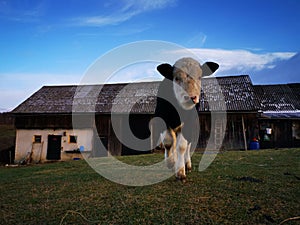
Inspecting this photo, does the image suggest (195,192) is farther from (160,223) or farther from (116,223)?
(116,223)

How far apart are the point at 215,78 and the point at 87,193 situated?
21.2 m

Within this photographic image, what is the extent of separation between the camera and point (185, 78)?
3.93 metres

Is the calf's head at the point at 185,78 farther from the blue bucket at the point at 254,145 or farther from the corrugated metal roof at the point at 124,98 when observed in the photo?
the corrugated metal roof at the point at 124,98

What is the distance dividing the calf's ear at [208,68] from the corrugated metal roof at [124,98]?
13.1m

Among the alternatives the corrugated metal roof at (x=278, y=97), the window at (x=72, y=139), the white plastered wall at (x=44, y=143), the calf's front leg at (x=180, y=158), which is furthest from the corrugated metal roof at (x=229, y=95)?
the calf's front leg at (x=180, y=158)

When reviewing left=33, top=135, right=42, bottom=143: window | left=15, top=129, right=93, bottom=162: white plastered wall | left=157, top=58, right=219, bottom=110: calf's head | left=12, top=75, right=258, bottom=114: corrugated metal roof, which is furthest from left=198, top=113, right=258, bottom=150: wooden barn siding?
left=33, top=135, right=42, bottom=143: window

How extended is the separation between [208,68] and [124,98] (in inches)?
665

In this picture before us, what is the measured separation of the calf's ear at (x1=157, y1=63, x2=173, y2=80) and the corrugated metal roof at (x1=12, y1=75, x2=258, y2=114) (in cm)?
1365

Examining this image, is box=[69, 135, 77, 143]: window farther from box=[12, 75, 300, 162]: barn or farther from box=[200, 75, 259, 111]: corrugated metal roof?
box=[200, 75, 259, 111]: corrugated metal roof

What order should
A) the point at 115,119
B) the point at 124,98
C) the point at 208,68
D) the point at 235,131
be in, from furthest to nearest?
the point at 124,98, the point at 115,119, the point at 235,131, the point at 208,68

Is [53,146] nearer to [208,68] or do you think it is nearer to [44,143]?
[44,143]

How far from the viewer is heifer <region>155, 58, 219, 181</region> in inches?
150

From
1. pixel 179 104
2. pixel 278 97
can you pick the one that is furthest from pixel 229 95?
pixel 179 104

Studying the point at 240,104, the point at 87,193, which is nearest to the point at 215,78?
the point at 240,104
